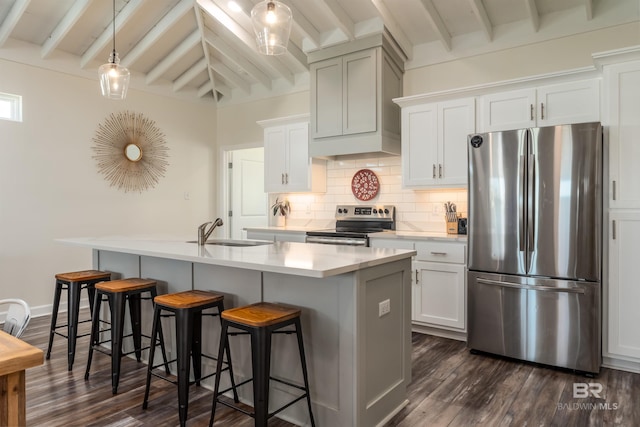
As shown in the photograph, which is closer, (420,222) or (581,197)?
(581,197)

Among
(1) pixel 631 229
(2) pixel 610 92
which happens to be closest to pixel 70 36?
(2) pixel 610 92

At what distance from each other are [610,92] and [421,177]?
1.63 metres

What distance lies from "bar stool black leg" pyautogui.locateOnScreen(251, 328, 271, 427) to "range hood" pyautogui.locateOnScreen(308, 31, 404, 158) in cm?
265

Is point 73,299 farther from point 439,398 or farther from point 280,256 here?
point 439,398

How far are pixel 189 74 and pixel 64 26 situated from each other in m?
1.62

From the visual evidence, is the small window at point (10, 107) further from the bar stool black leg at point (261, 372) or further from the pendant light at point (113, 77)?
the bar stool black leg at point (261, 372)

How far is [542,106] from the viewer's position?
3363mm

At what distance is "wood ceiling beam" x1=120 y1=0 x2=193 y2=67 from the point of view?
4250 mm

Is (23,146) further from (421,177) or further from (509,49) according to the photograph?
(509,49)

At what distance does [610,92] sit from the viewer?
3.00m

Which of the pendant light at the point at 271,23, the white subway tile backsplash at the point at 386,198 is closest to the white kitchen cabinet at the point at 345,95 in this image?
the white subway tile backsplash at the point at 386,198

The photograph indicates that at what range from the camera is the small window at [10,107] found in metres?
4.37

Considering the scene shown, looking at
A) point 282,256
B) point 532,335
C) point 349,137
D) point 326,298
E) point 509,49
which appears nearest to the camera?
point 326,298

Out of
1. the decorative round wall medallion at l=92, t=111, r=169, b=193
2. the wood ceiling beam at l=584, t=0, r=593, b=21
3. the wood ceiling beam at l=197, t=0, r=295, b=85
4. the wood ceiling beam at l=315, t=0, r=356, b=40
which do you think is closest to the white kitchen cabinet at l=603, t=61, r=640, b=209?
the wood ceiling beam at l=584, t=0, r=593, b=21
